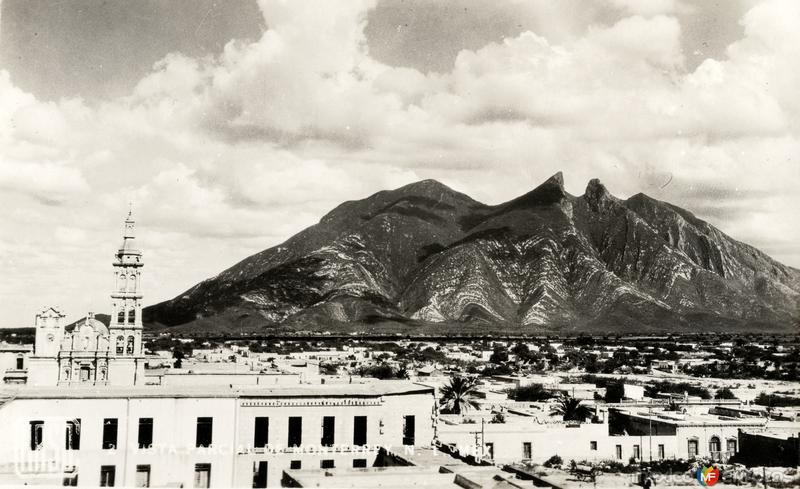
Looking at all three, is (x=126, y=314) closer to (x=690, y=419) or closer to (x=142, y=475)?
(x=142, y=475)

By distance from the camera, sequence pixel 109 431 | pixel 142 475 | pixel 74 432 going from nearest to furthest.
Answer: pixel 74 432 → pixel 142 475 → pixel 109 431

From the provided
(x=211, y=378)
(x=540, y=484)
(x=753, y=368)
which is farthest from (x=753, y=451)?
(x=753, y=368)

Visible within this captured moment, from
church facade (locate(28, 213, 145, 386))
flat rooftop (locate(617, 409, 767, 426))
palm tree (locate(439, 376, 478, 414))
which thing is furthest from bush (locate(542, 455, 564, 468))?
church facade (locate(28, 213, 145, 386))

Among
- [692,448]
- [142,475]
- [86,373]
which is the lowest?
[692,448]

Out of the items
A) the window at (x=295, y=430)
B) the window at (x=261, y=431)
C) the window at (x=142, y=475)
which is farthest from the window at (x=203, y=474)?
the window at (x=295, y=430)

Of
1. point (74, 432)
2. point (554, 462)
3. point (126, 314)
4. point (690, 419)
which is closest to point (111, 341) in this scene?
point (126, 314)

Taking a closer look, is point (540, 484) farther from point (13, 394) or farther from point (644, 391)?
point (644, 391)
